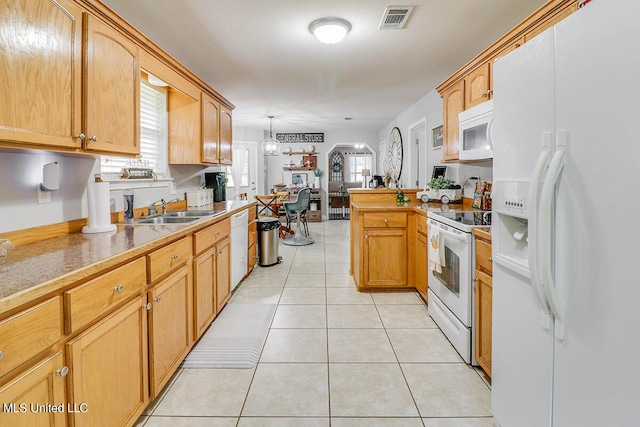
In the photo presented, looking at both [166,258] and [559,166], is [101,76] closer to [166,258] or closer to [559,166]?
[166,258]

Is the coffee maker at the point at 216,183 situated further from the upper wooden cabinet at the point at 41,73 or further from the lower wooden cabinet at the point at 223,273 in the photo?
the upper wooden cabinet at the point at 41,73

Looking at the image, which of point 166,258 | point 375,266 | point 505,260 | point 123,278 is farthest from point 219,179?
point 505,260

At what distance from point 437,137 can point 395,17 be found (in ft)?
7.88

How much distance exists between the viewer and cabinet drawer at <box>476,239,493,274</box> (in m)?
1.84

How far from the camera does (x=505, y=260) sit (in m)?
1.43

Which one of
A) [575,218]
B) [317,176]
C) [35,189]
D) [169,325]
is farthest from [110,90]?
[317,176]

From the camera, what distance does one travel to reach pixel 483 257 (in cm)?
192

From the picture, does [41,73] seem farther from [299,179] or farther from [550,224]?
[299,179]

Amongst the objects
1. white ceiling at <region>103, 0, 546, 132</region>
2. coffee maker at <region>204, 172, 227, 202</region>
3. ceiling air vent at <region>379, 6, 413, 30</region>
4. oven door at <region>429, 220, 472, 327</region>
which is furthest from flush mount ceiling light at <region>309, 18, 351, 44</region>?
coffee maker at <region>204, 172, 227, 202</region>

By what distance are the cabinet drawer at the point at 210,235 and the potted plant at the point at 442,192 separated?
2217 mm

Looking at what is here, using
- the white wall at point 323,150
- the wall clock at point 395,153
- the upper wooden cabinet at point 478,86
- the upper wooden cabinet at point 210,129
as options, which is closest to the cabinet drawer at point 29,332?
the upper wooden cabinet at point 210,129

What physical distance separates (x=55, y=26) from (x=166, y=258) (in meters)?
1.17

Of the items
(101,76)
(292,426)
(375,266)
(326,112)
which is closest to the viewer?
(292,426)

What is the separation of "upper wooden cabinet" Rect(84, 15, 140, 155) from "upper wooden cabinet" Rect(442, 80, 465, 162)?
8.47 feet
